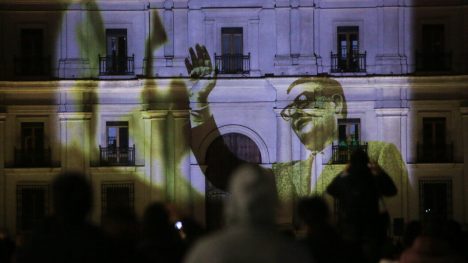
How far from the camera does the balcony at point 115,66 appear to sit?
41.4m

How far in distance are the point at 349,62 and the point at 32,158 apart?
497 inches

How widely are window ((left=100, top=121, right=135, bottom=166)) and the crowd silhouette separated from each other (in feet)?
87.3

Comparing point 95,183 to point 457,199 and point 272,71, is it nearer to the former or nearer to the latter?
point 272,71

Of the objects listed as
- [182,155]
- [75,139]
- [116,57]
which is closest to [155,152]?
[182,155]

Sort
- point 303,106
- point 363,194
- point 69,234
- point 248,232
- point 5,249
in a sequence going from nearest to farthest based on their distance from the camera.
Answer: point 248,232 < point 69,234 < point 363,194 < point 5,249 < point 303,106

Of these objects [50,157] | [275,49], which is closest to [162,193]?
[50,157]

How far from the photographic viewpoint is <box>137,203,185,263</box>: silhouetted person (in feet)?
35.2

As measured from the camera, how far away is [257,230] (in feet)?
22.0

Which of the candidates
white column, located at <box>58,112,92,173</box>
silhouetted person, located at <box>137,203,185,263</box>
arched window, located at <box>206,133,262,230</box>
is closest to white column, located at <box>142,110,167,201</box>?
arched window, located at <box>206,133,262,230</box>

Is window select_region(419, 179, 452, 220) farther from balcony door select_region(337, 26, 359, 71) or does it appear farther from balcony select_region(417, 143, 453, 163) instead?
balcony door select_region(337, 26, 359, 71)

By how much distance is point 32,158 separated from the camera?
4122 cm

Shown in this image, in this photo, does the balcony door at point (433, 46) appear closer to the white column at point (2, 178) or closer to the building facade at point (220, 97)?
the building facade at point (220, 97)

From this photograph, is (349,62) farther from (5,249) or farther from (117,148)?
(5,249)

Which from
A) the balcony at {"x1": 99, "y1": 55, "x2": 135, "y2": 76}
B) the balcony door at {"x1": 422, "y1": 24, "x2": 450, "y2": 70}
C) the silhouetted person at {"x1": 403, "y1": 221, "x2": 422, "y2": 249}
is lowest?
the silhouetted person at {"x1": 403, "y1": 221, "x2": 422, "y2": 249}
